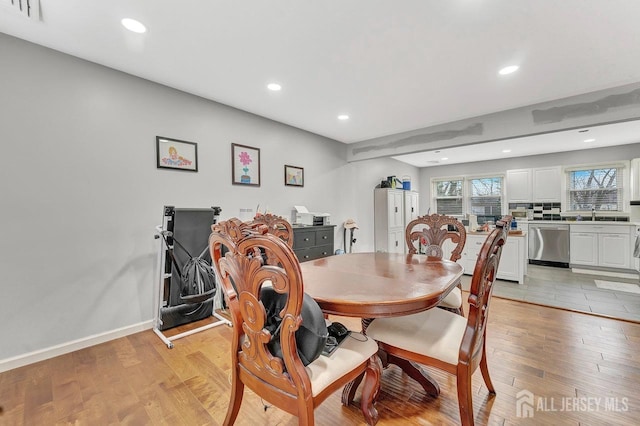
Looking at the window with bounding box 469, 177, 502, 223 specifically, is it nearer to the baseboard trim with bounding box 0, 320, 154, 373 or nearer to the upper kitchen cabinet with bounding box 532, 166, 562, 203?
the upper kitchen cabinet with bounding box 532, 166, 562, 203

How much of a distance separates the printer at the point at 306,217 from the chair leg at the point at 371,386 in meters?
2.66

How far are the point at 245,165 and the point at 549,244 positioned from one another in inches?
245

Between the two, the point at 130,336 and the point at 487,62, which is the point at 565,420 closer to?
the point at 487,62

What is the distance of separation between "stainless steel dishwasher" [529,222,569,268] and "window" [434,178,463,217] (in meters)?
1.79

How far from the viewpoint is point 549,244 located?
564cm

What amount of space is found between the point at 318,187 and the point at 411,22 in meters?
2.97

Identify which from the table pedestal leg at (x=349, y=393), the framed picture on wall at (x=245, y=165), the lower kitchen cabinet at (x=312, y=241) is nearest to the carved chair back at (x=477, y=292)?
the table pedestal leg at (x=349, y=393)

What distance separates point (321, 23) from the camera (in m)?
1.88

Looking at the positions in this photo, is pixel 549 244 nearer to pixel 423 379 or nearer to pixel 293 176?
pixel 293 176

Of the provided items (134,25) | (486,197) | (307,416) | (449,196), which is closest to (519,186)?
(486,197)

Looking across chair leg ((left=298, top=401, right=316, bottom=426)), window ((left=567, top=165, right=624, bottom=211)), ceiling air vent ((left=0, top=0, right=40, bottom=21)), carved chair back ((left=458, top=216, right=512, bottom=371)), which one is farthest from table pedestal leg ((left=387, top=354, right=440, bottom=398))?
window ((left=567, top=165, right=624, bottom=211))

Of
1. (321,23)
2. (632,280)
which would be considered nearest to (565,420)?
(321,23)

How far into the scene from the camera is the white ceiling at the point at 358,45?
1.75m

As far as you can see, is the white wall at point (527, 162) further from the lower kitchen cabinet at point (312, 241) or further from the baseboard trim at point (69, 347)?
the baseboard trim at point (69, 347)
